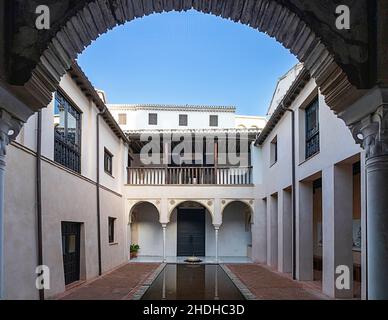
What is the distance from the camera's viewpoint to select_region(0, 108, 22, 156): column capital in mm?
4000

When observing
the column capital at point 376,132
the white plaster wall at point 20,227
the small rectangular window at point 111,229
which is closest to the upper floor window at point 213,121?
the small rectangular window at point 111,229

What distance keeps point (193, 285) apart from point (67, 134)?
207 inches

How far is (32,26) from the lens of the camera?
4.05 meters

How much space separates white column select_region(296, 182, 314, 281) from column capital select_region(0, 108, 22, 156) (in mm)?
9631

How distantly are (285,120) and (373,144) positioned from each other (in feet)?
34.9

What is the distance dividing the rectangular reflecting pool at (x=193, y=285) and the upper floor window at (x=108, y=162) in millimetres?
4390

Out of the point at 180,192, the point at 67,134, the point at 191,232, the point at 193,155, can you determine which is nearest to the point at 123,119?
the point at 193,155

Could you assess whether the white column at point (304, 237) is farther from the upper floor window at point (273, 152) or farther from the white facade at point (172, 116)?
the white facade at point (172, 116)

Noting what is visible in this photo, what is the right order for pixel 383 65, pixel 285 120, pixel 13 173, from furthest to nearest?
pixel 285 120 → pixel 13 173 → pixel 383 65

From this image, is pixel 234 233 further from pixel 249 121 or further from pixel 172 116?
pixel 249 121

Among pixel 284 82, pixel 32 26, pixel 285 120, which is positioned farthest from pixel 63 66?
pixel 284 82

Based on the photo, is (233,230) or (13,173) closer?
(13,173)

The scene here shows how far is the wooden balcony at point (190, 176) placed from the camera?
20281 mm
